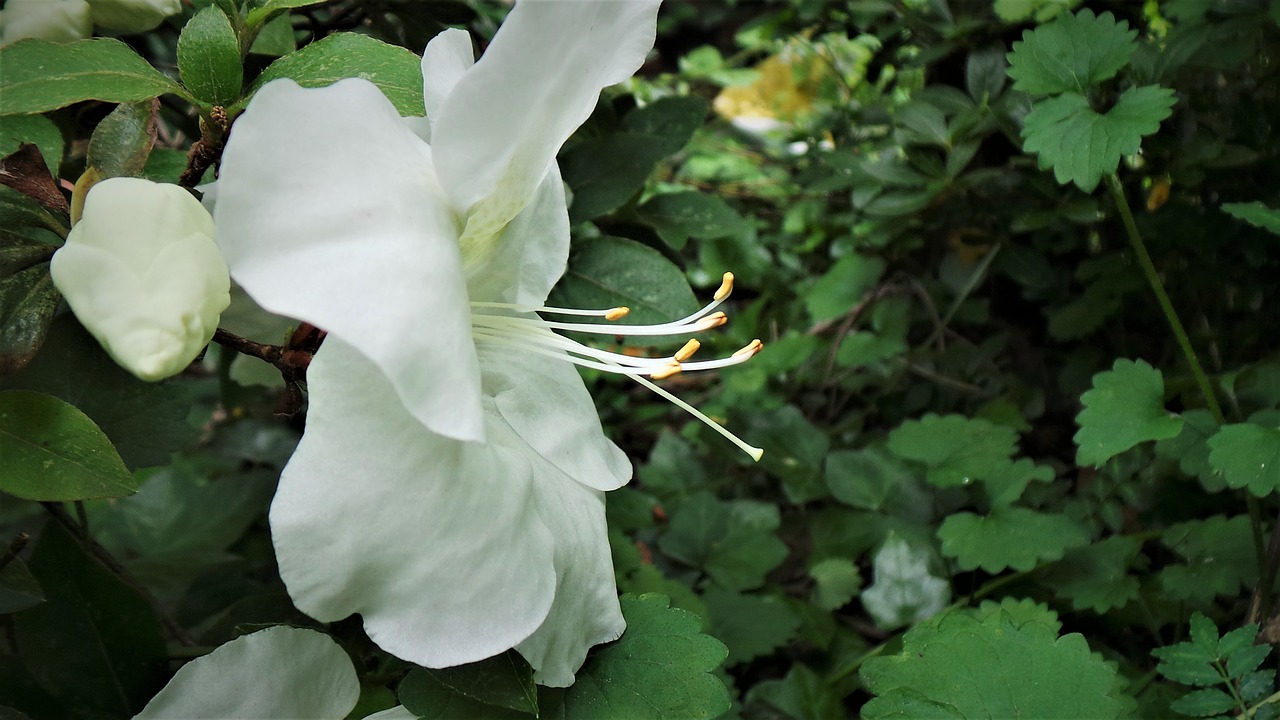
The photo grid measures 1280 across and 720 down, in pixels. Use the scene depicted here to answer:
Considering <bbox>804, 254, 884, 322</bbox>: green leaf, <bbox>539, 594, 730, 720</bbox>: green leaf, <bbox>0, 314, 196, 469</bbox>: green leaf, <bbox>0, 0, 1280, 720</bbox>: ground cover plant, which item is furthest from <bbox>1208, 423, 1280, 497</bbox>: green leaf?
<bbox>0, 314, 196, 469</bbox>: green leaf

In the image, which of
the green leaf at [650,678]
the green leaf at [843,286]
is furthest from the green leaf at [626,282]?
the green leaf at [843,286]

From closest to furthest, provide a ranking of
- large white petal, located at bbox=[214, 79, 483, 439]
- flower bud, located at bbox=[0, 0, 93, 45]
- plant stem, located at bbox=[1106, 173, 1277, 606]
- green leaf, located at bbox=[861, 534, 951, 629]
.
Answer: large white petal, located at bbox=[214, 79, 483, 439], flower bud, located at bbox=[0, 0, 93, 45], plant stem, located at bbox=[1106, 173, 1277, 606], green leaf, located at bbox=[861, 534, 951, 629]

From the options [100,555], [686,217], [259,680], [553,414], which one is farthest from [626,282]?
[100,555]

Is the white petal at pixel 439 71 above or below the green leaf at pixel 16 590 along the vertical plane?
above

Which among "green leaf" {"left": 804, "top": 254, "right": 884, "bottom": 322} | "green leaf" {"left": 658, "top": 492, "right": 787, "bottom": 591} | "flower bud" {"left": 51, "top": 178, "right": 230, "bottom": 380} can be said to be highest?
"flower bud" {"left": 51, "top": 178, "right": 230, "bottom": 380}

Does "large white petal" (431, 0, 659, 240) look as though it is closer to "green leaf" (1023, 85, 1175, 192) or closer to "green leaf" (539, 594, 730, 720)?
"green leaf" (539, 594, 730, 720)

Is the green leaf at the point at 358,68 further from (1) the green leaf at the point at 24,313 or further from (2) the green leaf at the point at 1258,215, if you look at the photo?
(2) the green leaf at the point at 1258,215

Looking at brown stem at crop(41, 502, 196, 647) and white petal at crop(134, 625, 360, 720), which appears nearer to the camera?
white petal at crop(134, 625, 360, 720)
